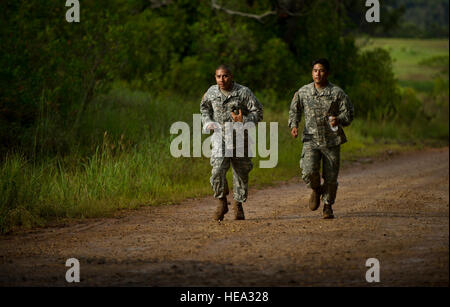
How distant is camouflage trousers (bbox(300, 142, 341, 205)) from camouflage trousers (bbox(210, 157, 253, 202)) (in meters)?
0.71

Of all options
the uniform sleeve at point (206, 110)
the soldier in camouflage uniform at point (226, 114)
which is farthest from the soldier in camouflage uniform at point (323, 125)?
the uniform sleeve at point (206, 110)

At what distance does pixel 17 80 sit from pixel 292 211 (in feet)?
Result: 18.2

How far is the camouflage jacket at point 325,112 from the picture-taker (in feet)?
32.6

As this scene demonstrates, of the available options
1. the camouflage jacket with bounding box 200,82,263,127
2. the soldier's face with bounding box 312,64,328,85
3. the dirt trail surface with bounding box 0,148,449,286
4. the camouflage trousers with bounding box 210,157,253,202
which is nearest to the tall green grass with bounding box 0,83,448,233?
the dirt trail surface with bounding box 0,148,449,286

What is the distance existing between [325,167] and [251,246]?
2.24 meters

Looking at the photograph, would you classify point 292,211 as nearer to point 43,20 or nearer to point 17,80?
point 17,80

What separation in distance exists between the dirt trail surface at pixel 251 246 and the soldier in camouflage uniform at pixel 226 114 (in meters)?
0.47

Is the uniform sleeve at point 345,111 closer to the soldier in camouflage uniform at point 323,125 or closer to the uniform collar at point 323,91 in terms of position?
the soldier in camouflage uniform at point 323,125

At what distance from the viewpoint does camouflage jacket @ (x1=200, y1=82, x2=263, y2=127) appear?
9.91 m

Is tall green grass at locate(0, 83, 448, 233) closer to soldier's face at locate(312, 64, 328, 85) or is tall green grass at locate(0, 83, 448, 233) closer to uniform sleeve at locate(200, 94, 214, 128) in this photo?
uniform sleeve at locate(200, 94, 214, 128)

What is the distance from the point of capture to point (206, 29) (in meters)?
24.0

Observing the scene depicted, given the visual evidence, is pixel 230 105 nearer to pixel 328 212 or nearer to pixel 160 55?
pixel 328 212

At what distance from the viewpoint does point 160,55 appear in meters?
24.1
